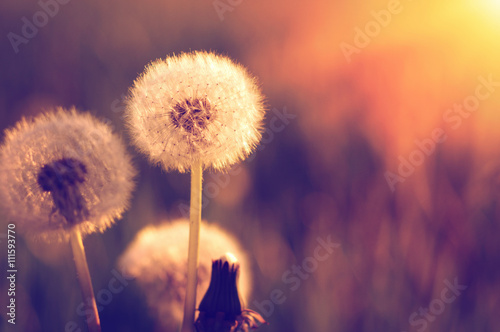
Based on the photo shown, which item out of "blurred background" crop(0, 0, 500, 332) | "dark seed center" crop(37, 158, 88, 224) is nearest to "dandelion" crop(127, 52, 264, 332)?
"dark seed center" crop(37, 158, 88, 224)

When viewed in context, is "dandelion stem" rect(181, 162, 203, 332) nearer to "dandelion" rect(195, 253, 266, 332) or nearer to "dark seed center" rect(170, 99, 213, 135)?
"dandelion" rect(195, 253, 266, 332)

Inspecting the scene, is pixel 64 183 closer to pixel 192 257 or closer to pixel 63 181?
pixel 63 181

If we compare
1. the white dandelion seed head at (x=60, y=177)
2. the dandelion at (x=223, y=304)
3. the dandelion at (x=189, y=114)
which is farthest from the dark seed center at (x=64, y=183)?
the dandelion at (x=223, y=304)

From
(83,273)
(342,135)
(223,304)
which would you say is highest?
(342,135)

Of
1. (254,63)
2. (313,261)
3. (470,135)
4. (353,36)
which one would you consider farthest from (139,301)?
(470,135)

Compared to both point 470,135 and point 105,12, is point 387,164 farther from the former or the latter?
point 105,12

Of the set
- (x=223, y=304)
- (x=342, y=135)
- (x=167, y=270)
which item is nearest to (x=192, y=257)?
(x=223, y=304)
